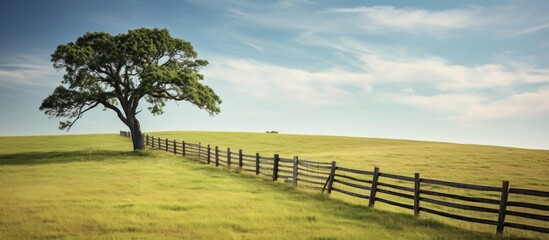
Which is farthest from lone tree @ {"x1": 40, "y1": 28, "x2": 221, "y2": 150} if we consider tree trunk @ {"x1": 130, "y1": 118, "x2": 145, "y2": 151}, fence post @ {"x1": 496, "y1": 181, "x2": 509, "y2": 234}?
fence post @ {"x1": 496, "y1": 181, "x2": 509, "y2": 234}

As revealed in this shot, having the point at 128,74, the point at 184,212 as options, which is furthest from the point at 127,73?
the point at 184,212

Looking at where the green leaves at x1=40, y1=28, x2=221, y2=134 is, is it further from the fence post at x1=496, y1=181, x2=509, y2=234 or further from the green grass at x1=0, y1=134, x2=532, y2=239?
the fence post at x1=496, y1=181, x2=509, y2=234

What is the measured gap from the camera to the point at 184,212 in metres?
14.0

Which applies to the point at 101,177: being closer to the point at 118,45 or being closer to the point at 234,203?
the point at 234,203

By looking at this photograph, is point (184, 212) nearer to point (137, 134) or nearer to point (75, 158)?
point (75, 158)

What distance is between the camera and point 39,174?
26.6 meters

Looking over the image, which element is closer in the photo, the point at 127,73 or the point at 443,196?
the point at 443,196

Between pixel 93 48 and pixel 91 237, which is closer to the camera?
pixel 91 237

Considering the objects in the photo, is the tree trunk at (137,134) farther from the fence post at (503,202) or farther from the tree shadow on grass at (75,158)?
the fence post at (503,202)

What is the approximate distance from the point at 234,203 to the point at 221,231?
14.2 feet

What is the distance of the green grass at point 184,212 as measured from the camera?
11.5 meters

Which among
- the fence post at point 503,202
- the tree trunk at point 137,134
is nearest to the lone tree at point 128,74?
the tree trunk at point 137,134

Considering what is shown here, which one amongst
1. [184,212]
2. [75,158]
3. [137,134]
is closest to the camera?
[184,212]

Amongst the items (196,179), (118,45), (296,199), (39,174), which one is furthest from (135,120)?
(296,199)
